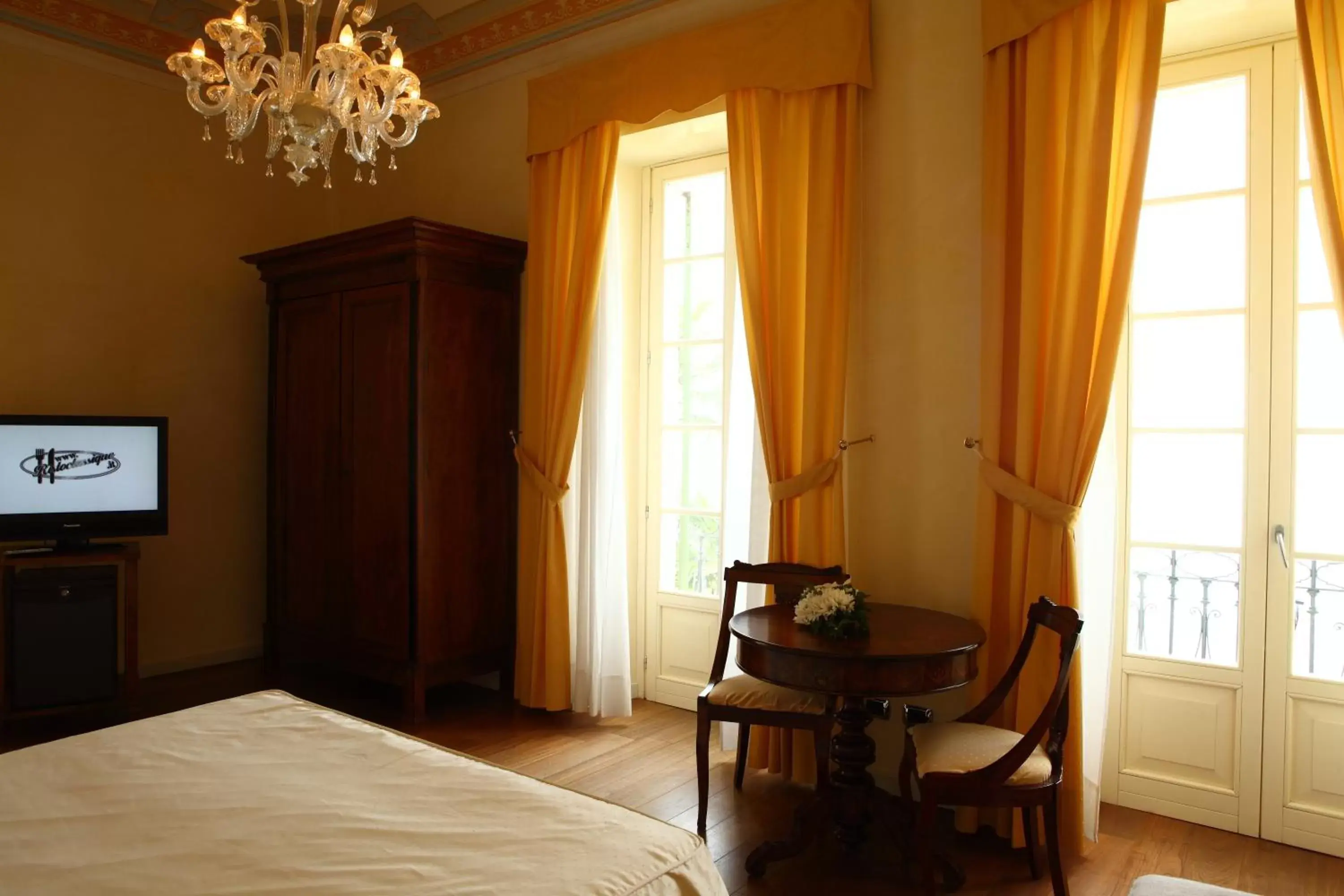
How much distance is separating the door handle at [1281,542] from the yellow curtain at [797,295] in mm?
1440

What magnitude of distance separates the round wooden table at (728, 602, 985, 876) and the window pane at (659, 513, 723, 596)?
122 centimetres

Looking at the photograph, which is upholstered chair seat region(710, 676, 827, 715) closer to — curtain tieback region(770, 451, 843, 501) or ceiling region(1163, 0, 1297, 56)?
curtain tieback region(770, 451, 843, 501)

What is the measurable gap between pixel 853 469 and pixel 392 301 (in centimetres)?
234

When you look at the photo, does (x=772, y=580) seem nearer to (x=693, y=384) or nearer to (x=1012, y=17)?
(x=693, y=384)

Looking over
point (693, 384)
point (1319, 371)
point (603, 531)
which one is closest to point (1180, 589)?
point (1319, 371)

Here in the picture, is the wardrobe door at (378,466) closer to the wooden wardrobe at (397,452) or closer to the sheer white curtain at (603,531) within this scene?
the wooden wardrobe at (397,452)

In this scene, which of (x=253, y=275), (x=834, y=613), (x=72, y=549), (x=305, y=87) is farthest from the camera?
(x=253, y=275)

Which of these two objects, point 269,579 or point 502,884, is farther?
point 269,579

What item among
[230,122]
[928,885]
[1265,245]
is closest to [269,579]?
[230,122]

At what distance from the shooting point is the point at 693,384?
4484 millimetres

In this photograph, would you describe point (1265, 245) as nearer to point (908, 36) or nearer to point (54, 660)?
point (908, 36)

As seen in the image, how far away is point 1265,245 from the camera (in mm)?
3047

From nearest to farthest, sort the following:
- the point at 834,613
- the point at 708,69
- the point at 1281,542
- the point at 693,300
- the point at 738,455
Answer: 1. the point at 834,613
2. the point at 1281,542
3. the point at 708,69
4. the point at 738,455
5. the point at 693,300

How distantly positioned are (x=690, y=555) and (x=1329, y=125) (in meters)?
3.00
